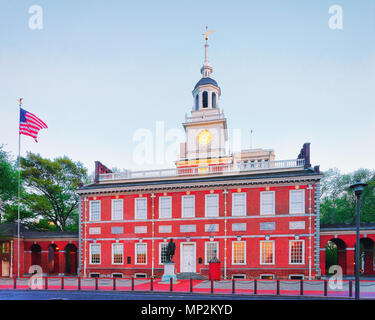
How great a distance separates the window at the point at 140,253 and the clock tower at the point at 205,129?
12420 millimetres

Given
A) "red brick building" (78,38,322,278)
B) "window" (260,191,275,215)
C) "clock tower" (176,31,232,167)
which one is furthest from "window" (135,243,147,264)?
"clock tower" (176,31,232,167)

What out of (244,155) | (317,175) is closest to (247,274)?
(317,175)

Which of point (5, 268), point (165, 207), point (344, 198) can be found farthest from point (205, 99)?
point (5, 268)

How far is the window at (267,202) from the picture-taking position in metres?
23.9

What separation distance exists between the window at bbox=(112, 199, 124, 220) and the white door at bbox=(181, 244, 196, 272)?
702 cm

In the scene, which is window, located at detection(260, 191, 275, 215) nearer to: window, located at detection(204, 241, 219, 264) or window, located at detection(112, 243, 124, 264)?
window, located at detection(204, 241, 219, 264)

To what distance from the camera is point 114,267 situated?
85.7 ft

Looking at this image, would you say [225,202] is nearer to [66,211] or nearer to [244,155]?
[66,211]

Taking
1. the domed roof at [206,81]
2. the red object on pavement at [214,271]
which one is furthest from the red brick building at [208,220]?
the domed roof at [206,81]

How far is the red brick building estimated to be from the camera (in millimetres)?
23156

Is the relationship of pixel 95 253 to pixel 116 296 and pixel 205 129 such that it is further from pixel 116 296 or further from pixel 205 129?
pixel 205 129
